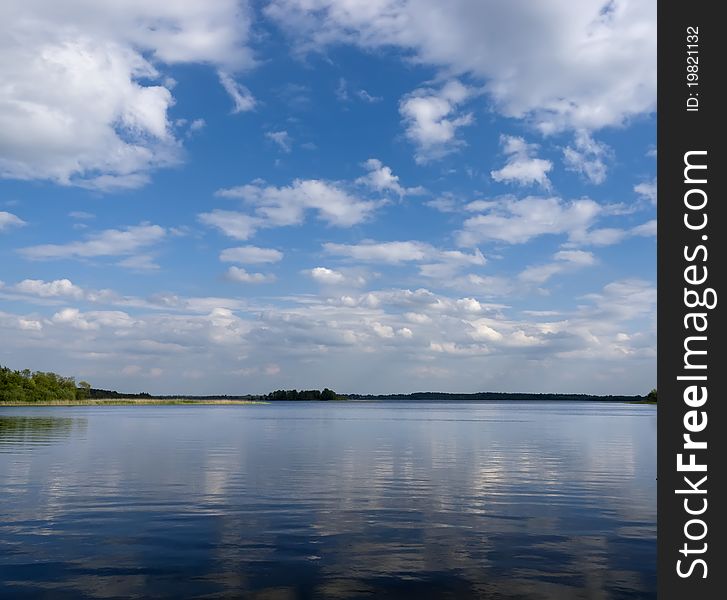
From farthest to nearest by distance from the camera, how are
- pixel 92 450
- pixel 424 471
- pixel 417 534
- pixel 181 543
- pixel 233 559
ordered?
pixel 92 450, pixel 424 471, pixel 417 534, pixel 181 543, pixel 233 559

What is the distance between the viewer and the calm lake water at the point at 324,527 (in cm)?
2217

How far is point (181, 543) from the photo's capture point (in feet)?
91.1

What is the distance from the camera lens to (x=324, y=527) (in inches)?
1230

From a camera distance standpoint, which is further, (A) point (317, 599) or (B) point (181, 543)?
(B) point (181, 543)

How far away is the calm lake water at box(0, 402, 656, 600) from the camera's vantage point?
22.2m

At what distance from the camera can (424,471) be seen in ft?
177
